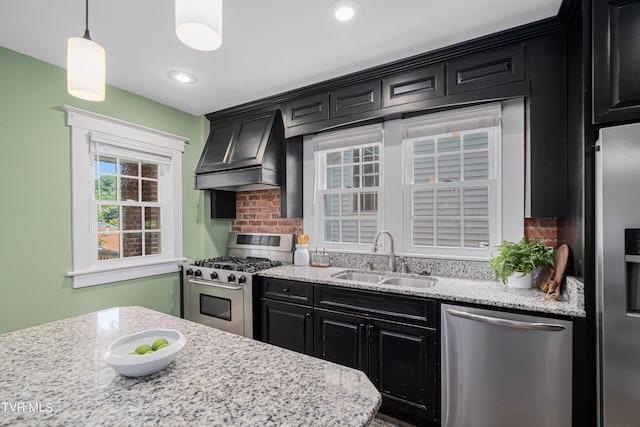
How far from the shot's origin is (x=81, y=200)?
2.56 meters

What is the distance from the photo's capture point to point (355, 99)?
2629mm

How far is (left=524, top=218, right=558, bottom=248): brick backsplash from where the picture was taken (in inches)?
84.8

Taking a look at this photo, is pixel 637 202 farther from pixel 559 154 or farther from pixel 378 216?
pixel 378 216

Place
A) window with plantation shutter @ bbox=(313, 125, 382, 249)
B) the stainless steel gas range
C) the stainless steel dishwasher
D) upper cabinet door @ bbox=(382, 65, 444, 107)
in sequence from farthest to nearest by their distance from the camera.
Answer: window with plantation shutter @ bbox=(313, 125, 382, 249)
the stainless steel gas range
upper cabinet door @ bbox=(382, 65, 444, 107)
the stainless steel dishwasher

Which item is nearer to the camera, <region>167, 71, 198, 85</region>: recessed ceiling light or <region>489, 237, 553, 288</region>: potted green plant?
<region>489, 237, 553, 288</region>: potted green plant

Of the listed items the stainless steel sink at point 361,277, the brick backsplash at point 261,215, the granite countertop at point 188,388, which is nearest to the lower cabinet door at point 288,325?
the stainless steel sink at point 361,277

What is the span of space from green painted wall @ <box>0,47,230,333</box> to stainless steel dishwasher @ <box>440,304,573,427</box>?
2.89m

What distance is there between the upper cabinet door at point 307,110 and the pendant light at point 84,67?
189 cm

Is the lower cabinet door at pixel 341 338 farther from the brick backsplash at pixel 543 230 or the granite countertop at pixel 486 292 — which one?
the brick backsplash at pixel 543 230

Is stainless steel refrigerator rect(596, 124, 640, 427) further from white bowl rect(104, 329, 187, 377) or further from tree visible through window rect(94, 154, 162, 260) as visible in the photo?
tree visible through window rect(94, 154, 162, 260)

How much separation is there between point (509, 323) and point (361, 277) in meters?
1.24

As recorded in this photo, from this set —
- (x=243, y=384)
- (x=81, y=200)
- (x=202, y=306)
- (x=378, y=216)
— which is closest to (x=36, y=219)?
(x=81, y=200)

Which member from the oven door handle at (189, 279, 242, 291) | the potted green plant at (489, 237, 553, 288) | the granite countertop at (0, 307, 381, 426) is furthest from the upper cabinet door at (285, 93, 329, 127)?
the granite countertop at (0, 307, 381, 426)

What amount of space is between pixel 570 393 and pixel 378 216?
5.75 ft
